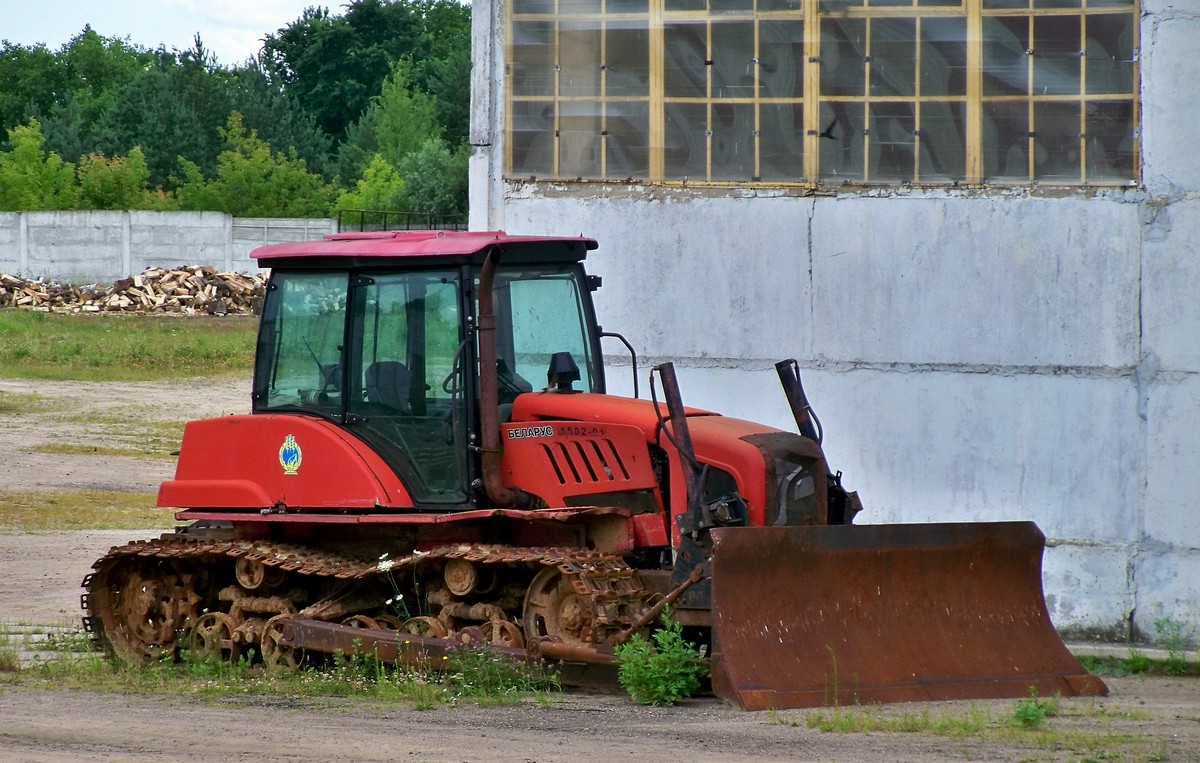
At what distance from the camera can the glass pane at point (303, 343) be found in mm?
9102

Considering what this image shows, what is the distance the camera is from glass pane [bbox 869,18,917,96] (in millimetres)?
11523

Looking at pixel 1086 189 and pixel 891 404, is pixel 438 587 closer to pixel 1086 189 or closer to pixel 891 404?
pixel 891 404

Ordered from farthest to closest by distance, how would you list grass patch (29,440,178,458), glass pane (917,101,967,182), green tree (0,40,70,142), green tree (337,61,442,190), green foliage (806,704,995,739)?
1. green tree (0,40,70,142)
2. green tree (337,61,442,190)
3. grass patch (29,440,178,458)
4. glass pane (917,101,967,182)
5. green foliage (806,704,995,739)

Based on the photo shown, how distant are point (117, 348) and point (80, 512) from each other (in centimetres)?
1350

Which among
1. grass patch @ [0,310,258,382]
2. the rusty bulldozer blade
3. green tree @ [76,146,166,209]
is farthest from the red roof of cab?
green tree @ [76,146,166,209]

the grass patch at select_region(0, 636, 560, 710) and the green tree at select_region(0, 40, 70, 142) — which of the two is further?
the green tree at select_region(0, 40, 70, 142)

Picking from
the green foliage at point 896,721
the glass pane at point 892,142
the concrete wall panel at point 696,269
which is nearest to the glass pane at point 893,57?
the glass pane at point 892,142

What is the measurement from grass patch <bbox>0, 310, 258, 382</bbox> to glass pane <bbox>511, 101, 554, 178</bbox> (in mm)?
→ 16662

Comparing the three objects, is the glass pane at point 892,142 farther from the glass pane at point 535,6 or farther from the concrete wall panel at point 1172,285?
the glass pane at point 535,6

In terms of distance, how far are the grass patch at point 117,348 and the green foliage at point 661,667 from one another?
2071cm

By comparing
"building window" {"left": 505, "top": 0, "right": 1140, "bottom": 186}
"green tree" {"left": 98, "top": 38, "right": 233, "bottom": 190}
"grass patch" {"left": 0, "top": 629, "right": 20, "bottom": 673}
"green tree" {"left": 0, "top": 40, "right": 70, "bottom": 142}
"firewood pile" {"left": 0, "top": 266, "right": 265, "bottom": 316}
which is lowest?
"grass patch" {"left": 0, "top": 629, "right": 20, "bottom": 673}

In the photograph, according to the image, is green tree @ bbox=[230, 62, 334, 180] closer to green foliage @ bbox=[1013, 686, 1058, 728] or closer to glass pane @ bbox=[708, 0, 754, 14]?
glass pane @ bbox=[708, 0, 754, 14]

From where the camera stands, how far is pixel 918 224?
1130cm

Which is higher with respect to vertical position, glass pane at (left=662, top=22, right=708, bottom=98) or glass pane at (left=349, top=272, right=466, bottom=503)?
glass pane at (left=662, top=22, right=708, bottom=98)
